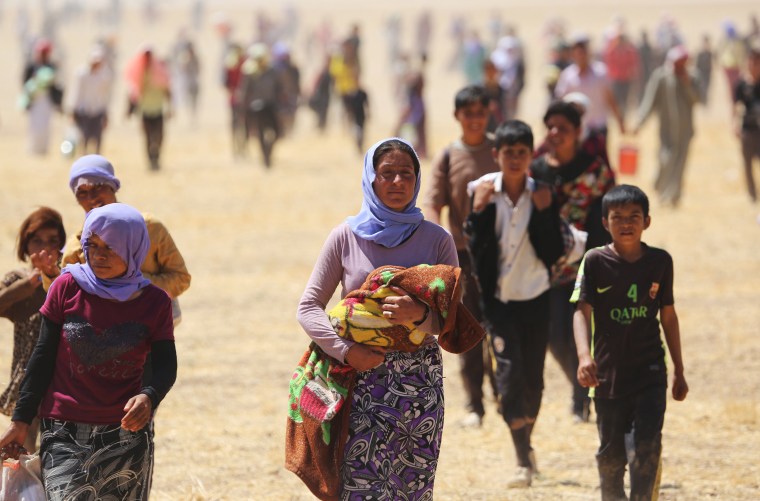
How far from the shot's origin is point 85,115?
20.9 m

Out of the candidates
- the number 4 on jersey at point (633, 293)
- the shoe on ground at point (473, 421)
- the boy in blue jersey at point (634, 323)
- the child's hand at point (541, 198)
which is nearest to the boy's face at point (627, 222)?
the boy in blue jersey at point (634, 323)

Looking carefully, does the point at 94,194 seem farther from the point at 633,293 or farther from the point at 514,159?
the point at 633,293

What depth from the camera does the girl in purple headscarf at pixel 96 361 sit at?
4.52m

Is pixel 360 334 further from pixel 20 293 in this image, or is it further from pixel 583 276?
pixel 20 293

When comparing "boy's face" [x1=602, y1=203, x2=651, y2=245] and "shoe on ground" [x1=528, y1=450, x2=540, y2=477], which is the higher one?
"boy's face" [x1=602, y1=203, x2=651, y2=245]

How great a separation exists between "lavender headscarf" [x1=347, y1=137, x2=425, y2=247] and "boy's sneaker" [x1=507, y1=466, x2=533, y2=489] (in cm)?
217

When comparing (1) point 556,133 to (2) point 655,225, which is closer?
(1) point 556,133


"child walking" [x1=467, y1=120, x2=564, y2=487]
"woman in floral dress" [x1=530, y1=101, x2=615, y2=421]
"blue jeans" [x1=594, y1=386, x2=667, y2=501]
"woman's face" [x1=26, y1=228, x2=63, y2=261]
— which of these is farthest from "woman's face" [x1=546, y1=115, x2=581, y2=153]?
"woman's face" [x1=26, y1=228, x2=63, y2=261]

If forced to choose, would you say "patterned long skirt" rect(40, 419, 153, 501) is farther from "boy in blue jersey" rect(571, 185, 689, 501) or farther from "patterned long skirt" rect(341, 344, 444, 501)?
"boy in blue jersey" rect(571, 185, 689, 501)

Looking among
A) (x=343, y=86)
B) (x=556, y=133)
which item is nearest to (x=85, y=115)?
(x=343, y=86)

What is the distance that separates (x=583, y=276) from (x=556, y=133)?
5.37 feet

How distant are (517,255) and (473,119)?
926mm

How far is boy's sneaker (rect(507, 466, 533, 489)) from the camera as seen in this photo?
6555 mm

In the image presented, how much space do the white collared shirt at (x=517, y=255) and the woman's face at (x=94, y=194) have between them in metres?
1.82
